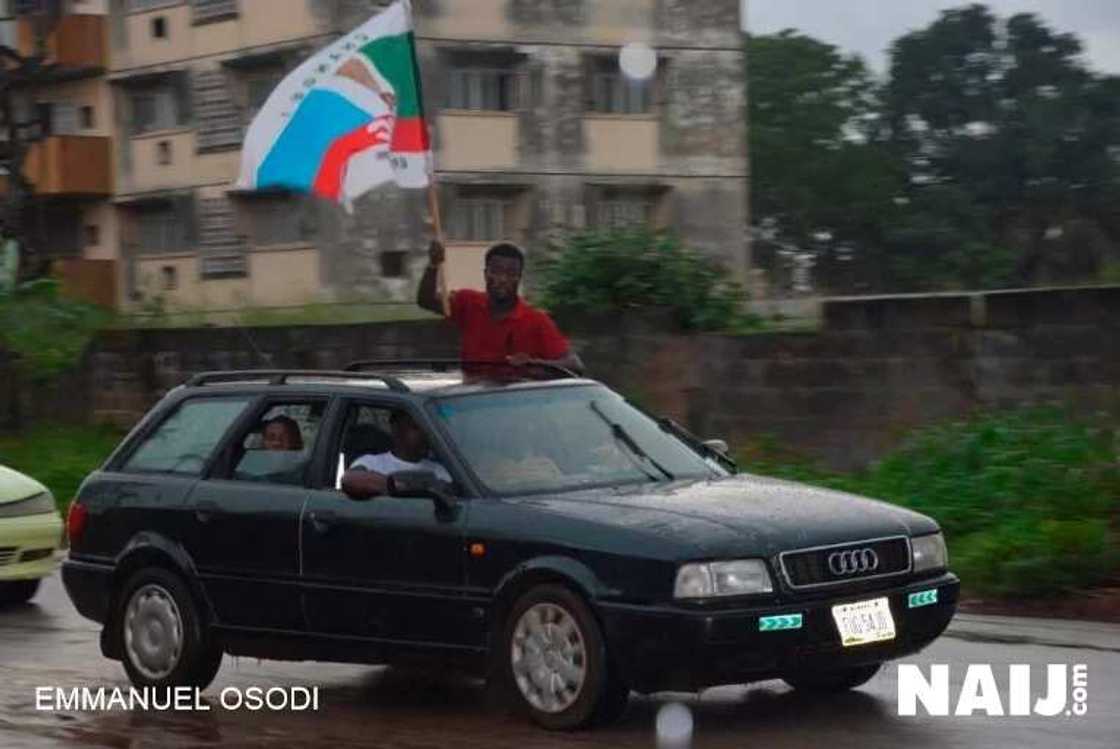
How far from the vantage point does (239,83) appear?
132 feet

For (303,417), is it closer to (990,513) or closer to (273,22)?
(990,513)

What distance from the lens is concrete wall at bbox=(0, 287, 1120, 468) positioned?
640 inches

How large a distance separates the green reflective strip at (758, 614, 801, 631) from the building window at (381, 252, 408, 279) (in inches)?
1213

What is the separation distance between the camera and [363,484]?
9320 millimetres

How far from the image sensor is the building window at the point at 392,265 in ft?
128

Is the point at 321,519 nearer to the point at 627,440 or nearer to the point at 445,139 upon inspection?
the point at 627,440

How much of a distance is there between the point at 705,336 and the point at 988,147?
35.6 meters

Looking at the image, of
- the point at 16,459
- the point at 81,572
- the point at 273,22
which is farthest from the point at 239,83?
the point at 81,572

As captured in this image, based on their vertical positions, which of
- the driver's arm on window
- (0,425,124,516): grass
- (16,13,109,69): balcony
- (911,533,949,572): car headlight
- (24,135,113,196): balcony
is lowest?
(0,425,124,516): grass

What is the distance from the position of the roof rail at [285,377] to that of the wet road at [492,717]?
4.58 feet

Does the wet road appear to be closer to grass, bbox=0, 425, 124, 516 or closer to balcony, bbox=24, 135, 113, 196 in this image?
grass, bbox=0, 425, 124, 516

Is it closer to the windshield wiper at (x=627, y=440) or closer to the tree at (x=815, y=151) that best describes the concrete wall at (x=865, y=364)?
the windshield wiper at (x=627, y=440)

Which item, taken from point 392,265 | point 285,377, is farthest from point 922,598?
point 392,265

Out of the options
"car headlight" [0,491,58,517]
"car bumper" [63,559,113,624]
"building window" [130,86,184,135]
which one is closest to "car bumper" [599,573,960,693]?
"car bumper" [63,559,113,624]
